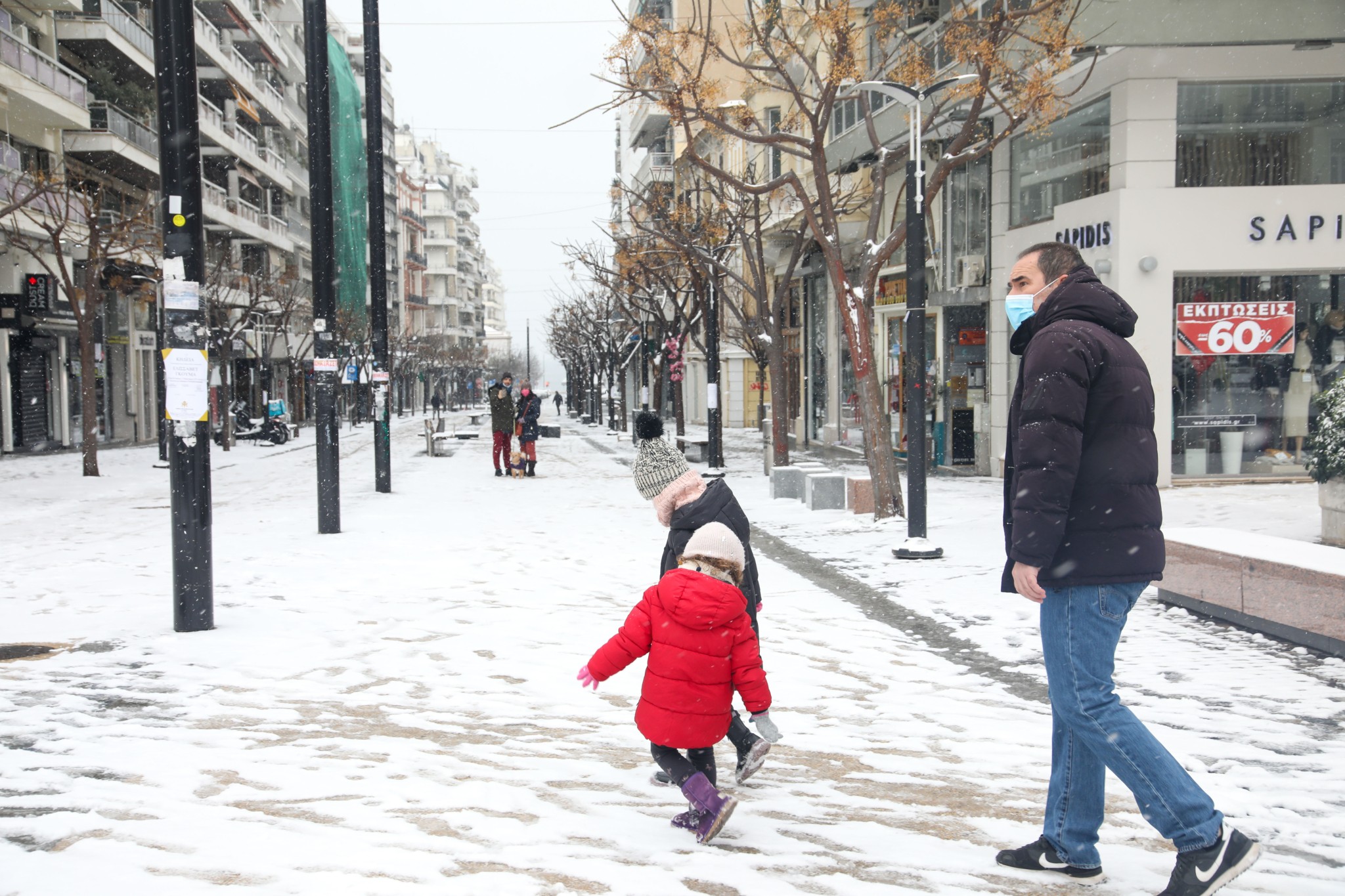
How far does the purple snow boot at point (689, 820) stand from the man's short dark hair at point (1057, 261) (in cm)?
214

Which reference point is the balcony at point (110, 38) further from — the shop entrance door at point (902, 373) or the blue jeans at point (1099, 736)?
the blue jeans at point (1099, 736)

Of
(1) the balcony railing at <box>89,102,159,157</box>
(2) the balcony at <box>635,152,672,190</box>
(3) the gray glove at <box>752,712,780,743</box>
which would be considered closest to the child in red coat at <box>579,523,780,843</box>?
(3) the gray glove at <box>752,712,780,743</box>

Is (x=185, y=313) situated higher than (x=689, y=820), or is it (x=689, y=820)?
(x=185, y=313)

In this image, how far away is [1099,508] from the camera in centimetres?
339

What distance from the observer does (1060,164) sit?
1803 cm

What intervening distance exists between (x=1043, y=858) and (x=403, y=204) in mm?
119577

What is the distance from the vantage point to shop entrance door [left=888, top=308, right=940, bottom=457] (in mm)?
22234

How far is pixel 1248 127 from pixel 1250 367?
10.9 ft

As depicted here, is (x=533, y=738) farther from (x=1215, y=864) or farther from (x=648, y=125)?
(x=648, y=125)

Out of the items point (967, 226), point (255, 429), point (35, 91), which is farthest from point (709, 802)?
point (255, 429)

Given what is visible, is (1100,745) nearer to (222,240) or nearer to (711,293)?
(711,293)

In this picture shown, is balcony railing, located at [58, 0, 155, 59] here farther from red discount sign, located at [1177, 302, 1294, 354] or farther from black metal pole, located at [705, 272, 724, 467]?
red discount sign, located at [1177, 302, 1294, 354]

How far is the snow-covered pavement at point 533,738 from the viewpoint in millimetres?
3779

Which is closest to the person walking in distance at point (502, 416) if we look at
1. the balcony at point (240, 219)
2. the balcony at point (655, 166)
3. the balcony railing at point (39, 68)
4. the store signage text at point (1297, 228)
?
the store signage text at point (1297, 228)
